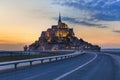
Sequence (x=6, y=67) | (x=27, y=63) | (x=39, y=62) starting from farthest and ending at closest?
(x=39, y=62) < (x=27, y=63) < (x=6, y=67)

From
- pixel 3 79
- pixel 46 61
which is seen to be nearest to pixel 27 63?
pixel 46 61

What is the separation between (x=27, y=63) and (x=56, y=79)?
1297 cm

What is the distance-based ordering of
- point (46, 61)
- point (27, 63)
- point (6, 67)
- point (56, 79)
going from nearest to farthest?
point (56, 79)
point (6, 67)
point (27, 63)
point (46, 61)

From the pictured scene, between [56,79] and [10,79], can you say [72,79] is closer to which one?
[56,79]

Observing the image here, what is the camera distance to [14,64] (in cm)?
2453

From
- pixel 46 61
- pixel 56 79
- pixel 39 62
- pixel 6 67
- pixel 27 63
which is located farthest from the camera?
pixel 46 61

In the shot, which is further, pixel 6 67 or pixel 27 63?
pixel 27 63

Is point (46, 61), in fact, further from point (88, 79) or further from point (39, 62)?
point (88, 79)

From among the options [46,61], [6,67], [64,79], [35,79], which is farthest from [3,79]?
[46,61]

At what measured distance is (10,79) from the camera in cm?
1633

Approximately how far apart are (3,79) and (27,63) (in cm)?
1245

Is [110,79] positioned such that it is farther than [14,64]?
No

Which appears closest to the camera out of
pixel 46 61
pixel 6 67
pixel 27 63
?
pixel 6 67

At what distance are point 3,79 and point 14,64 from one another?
8.10 m
